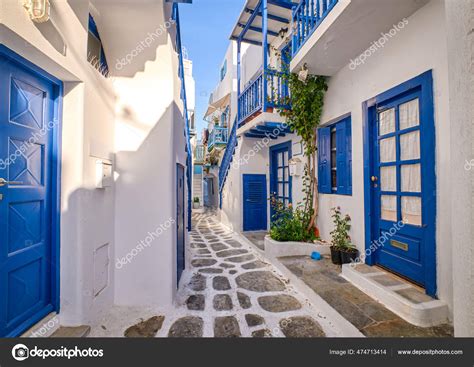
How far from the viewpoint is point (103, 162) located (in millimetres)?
2660

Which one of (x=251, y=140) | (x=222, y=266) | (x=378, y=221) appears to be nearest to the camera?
(x=378, y=221)

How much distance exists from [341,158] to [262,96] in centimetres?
289

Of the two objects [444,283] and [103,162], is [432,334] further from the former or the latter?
[103,162]

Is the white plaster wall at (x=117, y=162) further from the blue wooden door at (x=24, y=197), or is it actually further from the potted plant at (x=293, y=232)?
the potted plant at (x=293, y=232)

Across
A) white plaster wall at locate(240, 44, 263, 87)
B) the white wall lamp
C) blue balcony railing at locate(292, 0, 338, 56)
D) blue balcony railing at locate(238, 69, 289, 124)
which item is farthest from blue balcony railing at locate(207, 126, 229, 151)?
the white wall lamp

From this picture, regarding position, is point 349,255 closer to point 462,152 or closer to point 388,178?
point 388,178

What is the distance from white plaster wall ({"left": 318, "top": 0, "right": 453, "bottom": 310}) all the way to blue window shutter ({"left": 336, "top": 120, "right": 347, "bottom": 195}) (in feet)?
0.72

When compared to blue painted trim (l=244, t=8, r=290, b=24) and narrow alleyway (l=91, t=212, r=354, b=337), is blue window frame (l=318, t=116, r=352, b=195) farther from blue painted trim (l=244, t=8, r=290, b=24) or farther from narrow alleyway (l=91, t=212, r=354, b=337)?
blue painted trim (l=244, t=8, r=290, b=24)

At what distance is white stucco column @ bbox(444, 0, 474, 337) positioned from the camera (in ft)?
4.81

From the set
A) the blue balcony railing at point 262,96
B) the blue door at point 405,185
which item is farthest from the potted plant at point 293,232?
the blue balcony railing at point 262,96

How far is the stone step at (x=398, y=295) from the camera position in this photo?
2.39 metres

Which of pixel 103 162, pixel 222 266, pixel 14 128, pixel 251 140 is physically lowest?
pixel 222 266

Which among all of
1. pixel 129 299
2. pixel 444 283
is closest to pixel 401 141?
pixel 444 283
